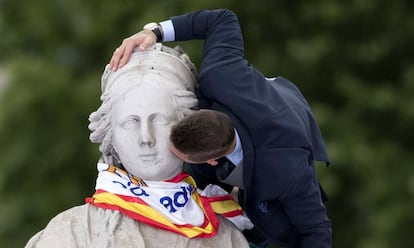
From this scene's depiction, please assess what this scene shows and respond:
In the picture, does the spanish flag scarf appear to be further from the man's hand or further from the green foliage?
the green foliage

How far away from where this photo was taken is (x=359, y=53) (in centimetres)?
673

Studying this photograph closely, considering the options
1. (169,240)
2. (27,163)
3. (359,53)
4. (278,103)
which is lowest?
(27,163)

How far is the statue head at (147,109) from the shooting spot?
3.99 metres

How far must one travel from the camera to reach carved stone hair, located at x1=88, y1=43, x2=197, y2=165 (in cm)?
404

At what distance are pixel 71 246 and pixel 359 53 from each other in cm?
301

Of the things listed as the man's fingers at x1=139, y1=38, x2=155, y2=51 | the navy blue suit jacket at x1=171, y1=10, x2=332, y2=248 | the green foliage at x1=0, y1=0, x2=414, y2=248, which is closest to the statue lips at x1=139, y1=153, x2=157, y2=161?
the navy blue suit jacket at x1=171, y1=10, x2=332, y2=248

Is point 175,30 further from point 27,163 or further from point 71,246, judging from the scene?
point 27,163

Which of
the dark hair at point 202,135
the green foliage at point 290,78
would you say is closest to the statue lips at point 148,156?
the dark hair at point 202,135

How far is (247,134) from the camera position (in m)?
3.99

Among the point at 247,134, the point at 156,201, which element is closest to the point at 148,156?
the point at 156,201

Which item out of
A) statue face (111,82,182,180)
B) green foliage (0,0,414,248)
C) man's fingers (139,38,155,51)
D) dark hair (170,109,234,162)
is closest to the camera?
dark hair (170,109,234,162)

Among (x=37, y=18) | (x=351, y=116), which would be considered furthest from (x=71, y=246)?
(x=37, y=18)

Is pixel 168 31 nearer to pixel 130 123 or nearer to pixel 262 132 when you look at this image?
pixel 130 123

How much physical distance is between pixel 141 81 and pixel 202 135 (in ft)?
0.98
